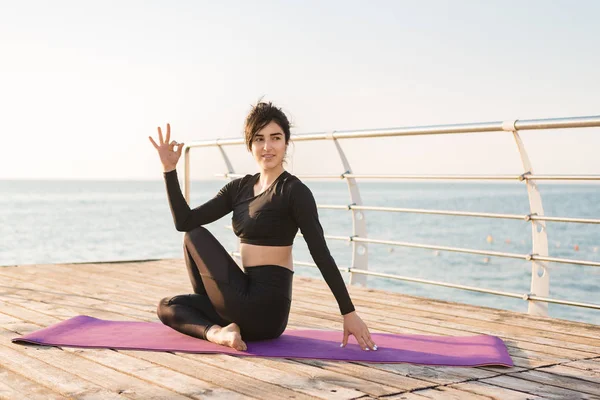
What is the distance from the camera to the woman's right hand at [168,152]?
2898mm

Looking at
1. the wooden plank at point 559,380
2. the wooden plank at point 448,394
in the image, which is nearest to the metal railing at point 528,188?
the wooden plank at point 559,380

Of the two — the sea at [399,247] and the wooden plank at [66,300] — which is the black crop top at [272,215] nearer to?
the wooden plank at [66,300]

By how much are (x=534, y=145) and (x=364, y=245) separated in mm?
24697

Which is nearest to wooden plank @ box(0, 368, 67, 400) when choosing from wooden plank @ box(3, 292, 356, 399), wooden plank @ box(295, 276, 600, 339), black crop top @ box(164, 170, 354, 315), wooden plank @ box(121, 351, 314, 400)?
wooden plank @ box(3, 292, 356, 399)

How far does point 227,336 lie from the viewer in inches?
104

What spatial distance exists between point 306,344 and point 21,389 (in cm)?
102

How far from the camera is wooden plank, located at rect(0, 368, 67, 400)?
2051 millimetres

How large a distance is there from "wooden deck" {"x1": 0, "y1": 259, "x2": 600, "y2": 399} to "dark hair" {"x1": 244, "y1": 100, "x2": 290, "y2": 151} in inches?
33.0

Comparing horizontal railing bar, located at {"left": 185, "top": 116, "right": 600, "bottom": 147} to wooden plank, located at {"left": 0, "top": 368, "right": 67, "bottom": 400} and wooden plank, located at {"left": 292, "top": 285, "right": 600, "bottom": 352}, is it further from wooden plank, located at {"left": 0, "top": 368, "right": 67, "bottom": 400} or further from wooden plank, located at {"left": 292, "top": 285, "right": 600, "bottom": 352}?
wooden plank, located at {"left": 0, "top": 368, "right": 67, "bottom": 400}

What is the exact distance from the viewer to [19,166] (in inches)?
1811

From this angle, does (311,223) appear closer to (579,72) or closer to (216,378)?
(216,378)

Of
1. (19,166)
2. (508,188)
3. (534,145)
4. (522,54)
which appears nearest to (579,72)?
(522,54)

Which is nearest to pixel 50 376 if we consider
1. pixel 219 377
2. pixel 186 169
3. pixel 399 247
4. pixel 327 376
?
pixel 219 377

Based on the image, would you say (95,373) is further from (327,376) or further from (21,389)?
(327,376)
